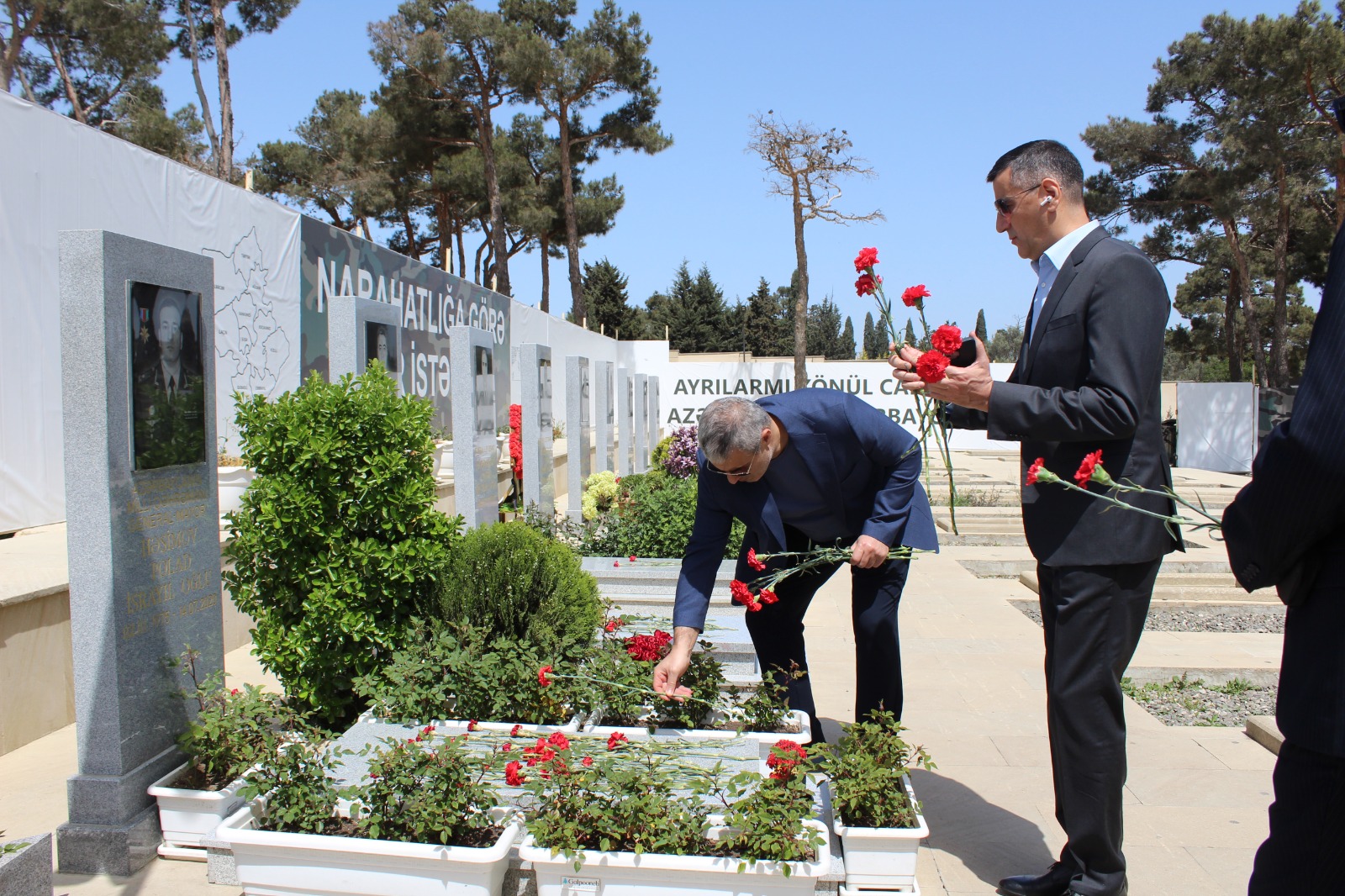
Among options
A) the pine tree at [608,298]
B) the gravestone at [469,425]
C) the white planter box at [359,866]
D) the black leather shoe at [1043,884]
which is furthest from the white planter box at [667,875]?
the pine tree at [608,298]

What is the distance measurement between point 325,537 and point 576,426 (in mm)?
Answer: 6011

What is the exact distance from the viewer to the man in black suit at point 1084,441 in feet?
8.20

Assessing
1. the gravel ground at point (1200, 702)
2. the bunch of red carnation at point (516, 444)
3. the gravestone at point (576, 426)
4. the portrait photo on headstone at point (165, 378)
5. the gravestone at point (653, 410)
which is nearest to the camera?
the portrait photo on headstone at point (165, 378)

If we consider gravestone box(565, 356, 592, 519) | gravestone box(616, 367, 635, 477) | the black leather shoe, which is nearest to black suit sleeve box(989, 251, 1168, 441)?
the black leather shoe

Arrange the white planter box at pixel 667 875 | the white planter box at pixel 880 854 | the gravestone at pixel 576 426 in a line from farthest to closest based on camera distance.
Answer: the gravestone at pixel 576 426
the white planter box at pixel 880 854
the white planter box at pixel 667 875

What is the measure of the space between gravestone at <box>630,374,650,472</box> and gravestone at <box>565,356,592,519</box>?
3991 mm

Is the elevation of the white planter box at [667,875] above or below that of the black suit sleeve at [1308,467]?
below

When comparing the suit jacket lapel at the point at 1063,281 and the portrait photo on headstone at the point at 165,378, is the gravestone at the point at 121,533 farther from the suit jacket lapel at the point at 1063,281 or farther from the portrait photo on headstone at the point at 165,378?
the suit jacket lapel at the point at 1063,281

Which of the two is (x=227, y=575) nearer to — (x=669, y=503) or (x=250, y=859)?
(x=250, y=859)

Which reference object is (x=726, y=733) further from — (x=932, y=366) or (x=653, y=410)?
(x=653, y=410)

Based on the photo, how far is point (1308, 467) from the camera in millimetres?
1545

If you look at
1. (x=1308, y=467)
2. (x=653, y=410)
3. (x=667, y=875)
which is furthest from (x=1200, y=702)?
(x=653, y=410)

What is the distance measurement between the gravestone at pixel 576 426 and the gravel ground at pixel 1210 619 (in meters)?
4.21

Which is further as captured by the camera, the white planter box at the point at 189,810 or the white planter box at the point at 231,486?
the white planter box at the point at 231,486
